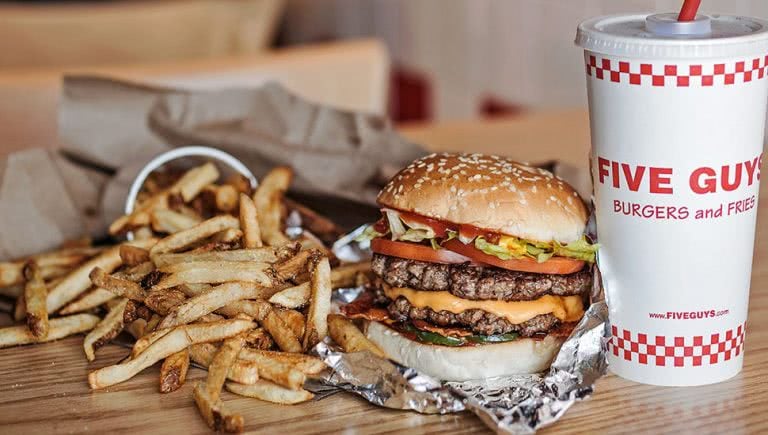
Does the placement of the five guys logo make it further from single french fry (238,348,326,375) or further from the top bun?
single french fry (238,348,326,375)

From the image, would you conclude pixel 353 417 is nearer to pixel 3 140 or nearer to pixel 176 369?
pixel 176 369

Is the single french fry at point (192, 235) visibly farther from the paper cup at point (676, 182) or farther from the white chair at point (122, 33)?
the white chair at point (122, 33)

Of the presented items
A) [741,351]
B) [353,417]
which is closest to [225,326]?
[353,417]

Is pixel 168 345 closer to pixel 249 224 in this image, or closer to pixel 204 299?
pixel 204 299

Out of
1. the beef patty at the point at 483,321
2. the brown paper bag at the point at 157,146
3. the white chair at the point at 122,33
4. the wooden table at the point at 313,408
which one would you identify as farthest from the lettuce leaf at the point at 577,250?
the white chair at the point at 122,33

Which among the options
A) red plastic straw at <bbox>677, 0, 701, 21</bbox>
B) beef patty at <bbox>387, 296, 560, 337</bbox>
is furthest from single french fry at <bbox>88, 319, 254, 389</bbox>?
red plastic straw at <bbox>677, 0, 701, 21</bbox>

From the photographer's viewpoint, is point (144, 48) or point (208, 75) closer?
point (208, 75)
